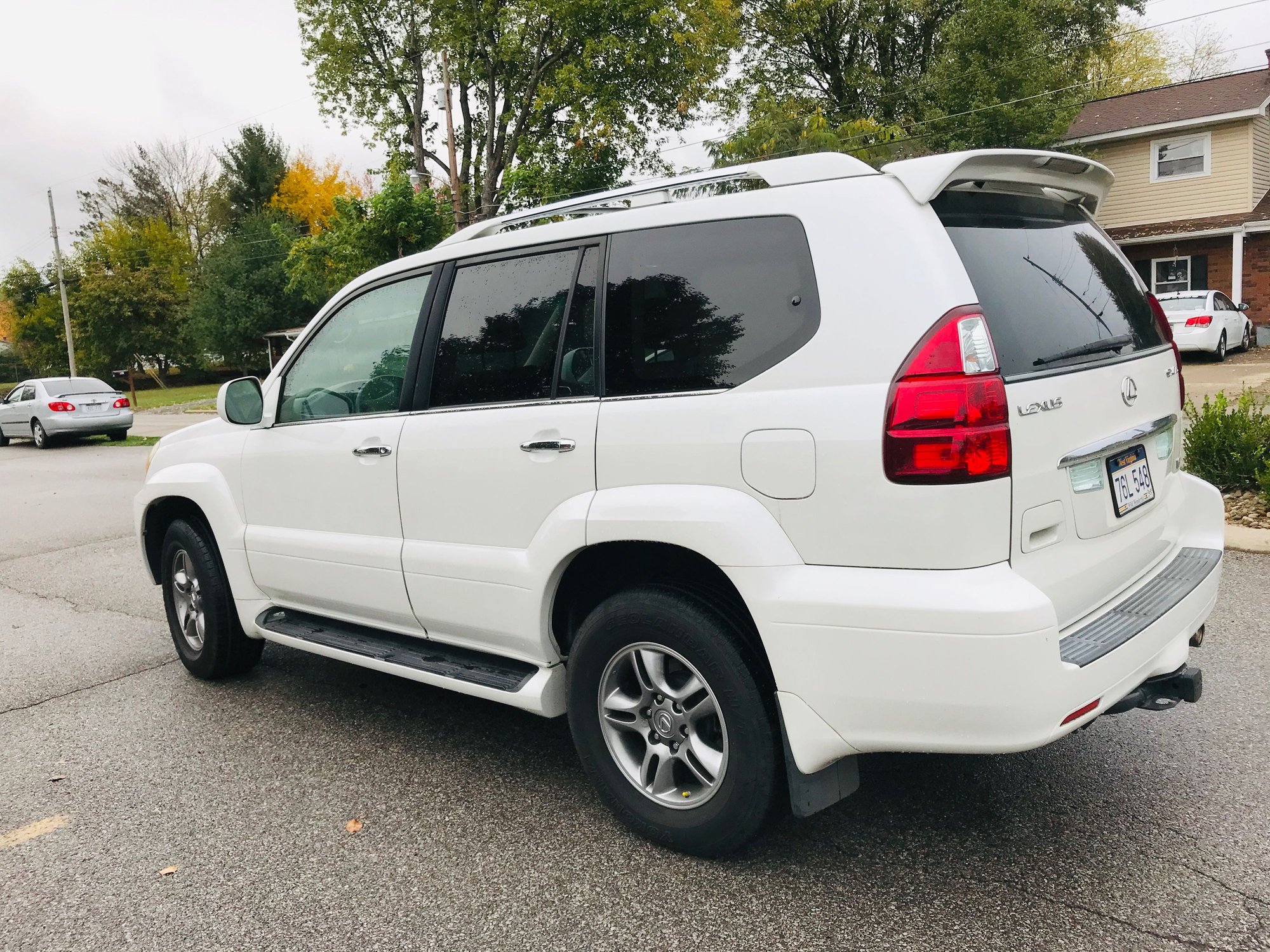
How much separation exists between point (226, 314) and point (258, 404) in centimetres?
4492

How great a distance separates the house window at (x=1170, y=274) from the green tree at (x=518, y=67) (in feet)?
47.4

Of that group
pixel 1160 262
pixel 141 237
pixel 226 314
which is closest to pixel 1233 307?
pixel 1160 262

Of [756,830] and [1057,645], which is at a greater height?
[1057,645]

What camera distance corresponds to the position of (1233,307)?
70.7ft

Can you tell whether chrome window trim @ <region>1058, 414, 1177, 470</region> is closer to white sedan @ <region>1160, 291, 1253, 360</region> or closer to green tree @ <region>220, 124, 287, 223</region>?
white sedan @ <region>1160, 291, 1253, 360</region>

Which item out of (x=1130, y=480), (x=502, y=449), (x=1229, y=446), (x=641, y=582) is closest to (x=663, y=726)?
(x=641, y=582)

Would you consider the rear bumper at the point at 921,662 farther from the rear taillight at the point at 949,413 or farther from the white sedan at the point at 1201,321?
the white sedan at the point at 1201,321

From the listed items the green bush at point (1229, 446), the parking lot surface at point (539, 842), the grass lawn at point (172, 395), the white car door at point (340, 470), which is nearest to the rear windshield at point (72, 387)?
the grass lawn at point (172, 395)

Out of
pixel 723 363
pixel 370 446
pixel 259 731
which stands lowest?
pixel 259 731

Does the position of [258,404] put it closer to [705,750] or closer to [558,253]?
[558,253]

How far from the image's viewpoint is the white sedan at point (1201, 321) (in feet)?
65.4

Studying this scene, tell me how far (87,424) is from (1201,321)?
23.5 metres

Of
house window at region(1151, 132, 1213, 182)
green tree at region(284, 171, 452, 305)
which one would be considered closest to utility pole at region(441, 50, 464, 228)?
green tree at region(284, 171, 452, 305)

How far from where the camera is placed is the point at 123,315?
4088cm
